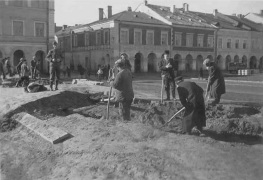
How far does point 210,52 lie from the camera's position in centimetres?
4903

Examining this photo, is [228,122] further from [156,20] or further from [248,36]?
[248,36]

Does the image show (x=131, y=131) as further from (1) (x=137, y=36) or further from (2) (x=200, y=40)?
(2) (x=200, y=40)

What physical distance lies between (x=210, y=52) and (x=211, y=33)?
2.79 meters

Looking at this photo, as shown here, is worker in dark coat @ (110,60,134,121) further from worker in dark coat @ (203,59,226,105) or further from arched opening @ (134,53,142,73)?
arched opening @ (134,53,142,73)

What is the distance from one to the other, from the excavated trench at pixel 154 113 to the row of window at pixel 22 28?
76.2ft

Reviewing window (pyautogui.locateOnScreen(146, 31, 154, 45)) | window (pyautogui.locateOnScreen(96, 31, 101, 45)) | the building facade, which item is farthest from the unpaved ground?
window (pyautogui.locateOnScreen(146, 31, 154, 45))

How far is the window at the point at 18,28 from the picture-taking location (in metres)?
33.0

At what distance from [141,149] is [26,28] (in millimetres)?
30666

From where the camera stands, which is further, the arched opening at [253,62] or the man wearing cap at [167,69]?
the arched opening at [253,62]

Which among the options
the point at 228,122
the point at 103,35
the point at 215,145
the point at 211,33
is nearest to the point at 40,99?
the point at 228,122

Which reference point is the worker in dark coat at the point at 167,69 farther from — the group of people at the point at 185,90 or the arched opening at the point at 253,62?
the arched opening at the point at 253,62

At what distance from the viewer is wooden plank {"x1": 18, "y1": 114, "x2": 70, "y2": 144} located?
23.7 feet

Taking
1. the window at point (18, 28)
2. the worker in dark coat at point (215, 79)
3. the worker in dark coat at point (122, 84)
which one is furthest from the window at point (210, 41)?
the worker in dark coat at point (122, 84)

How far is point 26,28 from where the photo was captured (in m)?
33.6
